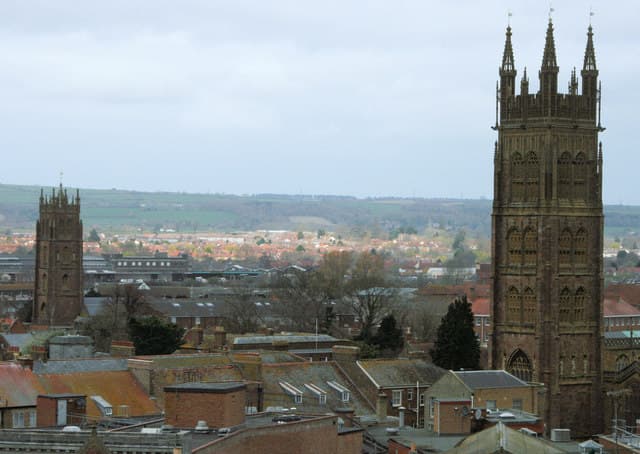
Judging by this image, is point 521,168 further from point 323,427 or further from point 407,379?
point 323,427

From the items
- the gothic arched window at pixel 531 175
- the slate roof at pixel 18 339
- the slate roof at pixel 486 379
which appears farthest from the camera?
the slate roof at pixel 18 339

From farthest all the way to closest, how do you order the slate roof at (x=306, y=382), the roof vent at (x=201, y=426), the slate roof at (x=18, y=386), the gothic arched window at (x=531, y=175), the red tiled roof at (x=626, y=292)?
1. the red tiled roof at (x=626, y=292)
2. the gothic arched window at (x=531, y=175)
3. the slate roof at (x=306, y=382)
4. the slate roof at (x=18, y=386)
5. the roof vent at (x=201, y=426)

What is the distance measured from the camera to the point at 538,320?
284 feet

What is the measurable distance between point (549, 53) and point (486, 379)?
66.9ft

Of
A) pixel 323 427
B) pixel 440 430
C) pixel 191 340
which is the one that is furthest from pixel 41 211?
pixel 323 427

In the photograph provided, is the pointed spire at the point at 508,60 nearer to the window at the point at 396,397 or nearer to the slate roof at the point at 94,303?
the window at the point at 396,397

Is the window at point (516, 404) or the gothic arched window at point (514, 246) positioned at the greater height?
the gothic arched window at point (514, 246)

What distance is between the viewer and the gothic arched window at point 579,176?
8756 centimetres

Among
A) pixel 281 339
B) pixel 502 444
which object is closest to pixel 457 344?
pixel 281 339

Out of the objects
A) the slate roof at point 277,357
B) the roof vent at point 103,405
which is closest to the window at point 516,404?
the slate roof at point 277,357

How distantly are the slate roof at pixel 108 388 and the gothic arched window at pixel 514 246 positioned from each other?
25287 mm

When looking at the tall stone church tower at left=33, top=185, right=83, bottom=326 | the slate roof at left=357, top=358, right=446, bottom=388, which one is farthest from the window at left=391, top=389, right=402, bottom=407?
the tall stone church tower at left=33, top=185, right=83, bottom=326

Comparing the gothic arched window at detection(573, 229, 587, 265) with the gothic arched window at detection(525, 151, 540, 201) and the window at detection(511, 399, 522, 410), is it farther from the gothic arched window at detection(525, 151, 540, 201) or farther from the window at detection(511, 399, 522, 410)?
the window at detection(511, 399, 522, 410)

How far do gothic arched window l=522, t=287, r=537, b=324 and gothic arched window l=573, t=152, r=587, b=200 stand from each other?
519 centimetres
